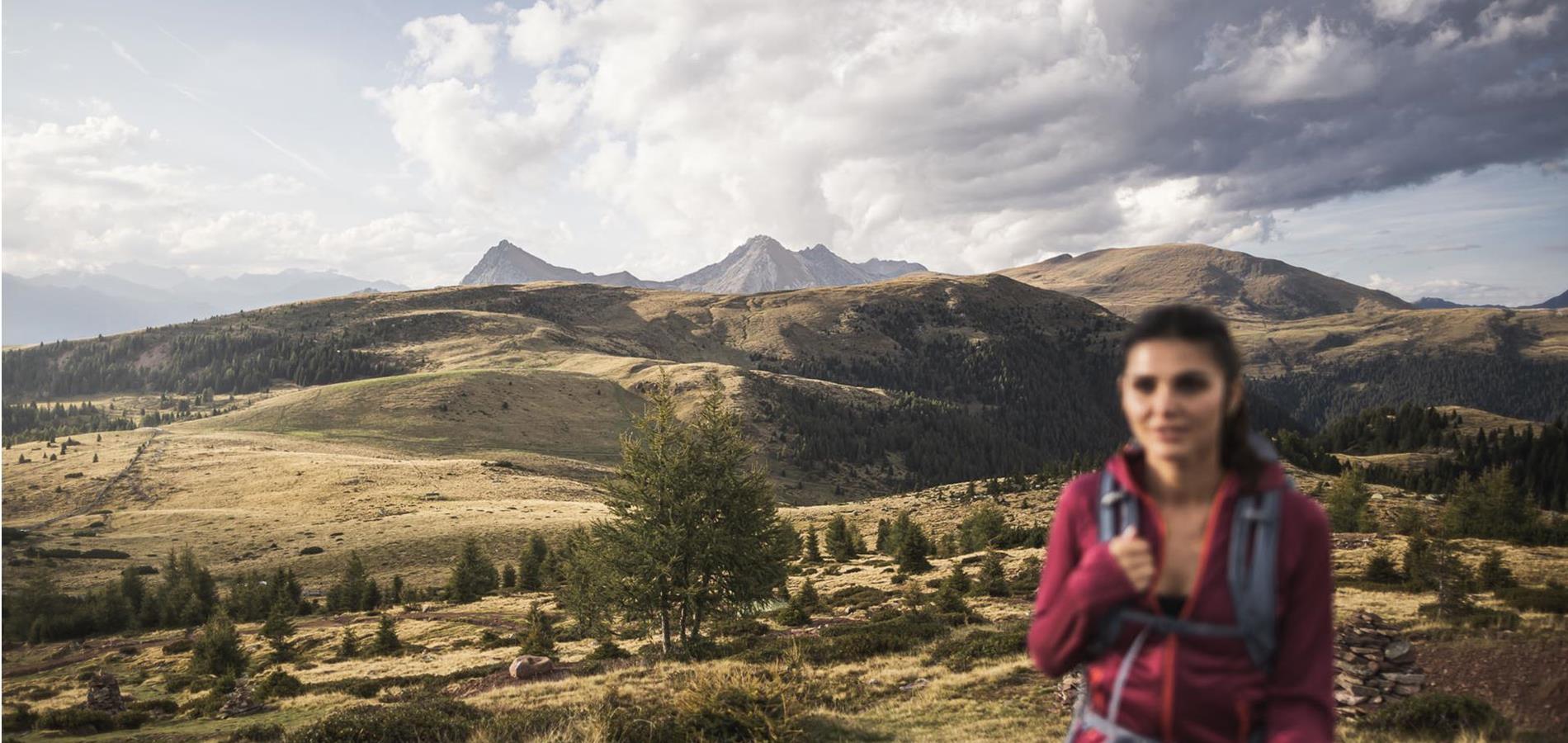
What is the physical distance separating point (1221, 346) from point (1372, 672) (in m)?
15.8

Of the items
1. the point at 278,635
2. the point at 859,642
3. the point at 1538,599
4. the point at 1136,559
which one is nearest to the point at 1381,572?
the point at 1538,599

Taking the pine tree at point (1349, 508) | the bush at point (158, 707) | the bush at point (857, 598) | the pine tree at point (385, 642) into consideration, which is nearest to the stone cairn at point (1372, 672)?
the bush at point (857, 598)

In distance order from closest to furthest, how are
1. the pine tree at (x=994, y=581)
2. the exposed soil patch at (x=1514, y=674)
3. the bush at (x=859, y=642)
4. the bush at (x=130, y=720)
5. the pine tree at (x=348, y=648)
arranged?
the exposed soil patch at (x=1514, y=674) → the bush at (x=859, y=642) → the bush at (x=130, y=720) → the pine tree at (x=994, y=581) → the pine tree at (x=348, y=648)

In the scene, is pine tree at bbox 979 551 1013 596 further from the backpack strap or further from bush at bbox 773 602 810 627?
the backpack strap

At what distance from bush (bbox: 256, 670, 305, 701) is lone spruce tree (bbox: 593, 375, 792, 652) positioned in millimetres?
14686

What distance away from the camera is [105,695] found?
27.2 metres

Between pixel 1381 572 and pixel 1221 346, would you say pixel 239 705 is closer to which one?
pixel 1221 346

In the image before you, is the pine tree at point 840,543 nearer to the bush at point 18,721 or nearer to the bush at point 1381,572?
the bush at point 1381,572

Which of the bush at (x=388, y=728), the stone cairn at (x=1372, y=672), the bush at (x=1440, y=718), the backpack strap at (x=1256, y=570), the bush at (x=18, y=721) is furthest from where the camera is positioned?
the bush at (x=18, y=721)

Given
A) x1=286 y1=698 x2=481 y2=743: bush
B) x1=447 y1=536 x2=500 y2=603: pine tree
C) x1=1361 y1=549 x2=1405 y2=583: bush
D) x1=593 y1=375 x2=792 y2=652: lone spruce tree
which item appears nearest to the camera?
x1=286 y1=698 x2=481 y2=743: bush

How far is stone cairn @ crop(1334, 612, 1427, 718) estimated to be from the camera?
42.9 ft

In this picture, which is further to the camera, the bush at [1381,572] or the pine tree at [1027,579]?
the pine tree at [1027,579]

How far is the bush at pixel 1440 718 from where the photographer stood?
36.3ft

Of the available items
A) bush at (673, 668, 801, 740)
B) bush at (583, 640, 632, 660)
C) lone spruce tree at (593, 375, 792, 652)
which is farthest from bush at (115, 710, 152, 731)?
bush at (673, 668, 801, 740)
